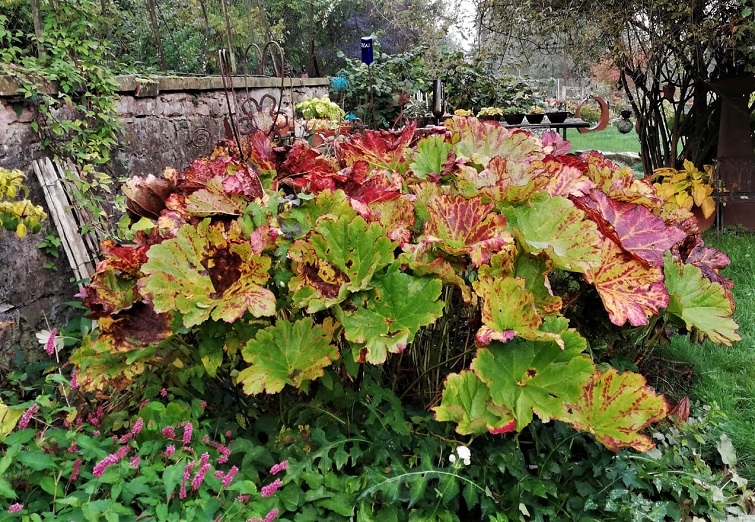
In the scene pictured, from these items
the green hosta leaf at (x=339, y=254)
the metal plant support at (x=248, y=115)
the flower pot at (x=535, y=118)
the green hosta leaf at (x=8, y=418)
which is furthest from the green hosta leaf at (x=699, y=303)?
the flower pot at (x=535, y=118)

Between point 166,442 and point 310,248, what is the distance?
0.49 metres

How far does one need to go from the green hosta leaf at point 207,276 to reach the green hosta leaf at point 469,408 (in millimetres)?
380

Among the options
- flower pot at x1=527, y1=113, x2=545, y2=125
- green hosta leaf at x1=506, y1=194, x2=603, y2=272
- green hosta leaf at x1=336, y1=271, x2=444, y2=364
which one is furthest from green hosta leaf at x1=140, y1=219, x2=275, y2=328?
flower pot at x1=527, y1=113, x2=545, y2=125

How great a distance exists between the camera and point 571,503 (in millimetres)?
1253

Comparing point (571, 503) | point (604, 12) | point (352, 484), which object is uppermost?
point (604, 12)

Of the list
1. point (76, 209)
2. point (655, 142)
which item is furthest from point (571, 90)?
point (76, 209)

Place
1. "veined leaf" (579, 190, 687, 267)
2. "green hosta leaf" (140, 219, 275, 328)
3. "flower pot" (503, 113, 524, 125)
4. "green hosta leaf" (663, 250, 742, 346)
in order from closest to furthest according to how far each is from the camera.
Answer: "green hosta leaf" (140, 219, 275, 328)
"veined leaf" (579, 190, 687, 267)
"green hosta leaf" (663, 250, 742, 346)
"flower pot" (503, 113, 524, 125)

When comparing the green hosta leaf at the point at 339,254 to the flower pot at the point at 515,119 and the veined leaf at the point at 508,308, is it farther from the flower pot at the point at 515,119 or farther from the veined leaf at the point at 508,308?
the flower pot at the point at 515,119

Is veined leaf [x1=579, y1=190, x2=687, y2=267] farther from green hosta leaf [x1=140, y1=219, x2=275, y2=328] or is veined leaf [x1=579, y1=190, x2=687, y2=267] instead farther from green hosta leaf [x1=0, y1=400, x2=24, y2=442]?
green hosta leaf [x1=0, y1=400, x2=24, y2=442]

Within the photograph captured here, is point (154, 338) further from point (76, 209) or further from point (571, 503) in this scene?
point (76, 209)

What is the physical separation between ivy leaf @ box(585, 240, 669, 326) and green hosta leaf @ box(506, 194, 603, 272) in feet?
0.18

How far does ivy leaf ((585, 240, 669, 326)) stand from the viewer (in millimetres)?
1141

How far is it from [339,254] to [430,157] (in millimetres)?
535

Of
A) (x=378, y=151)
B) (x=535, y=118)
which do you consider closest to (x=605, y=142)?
(x=535, y=118)
